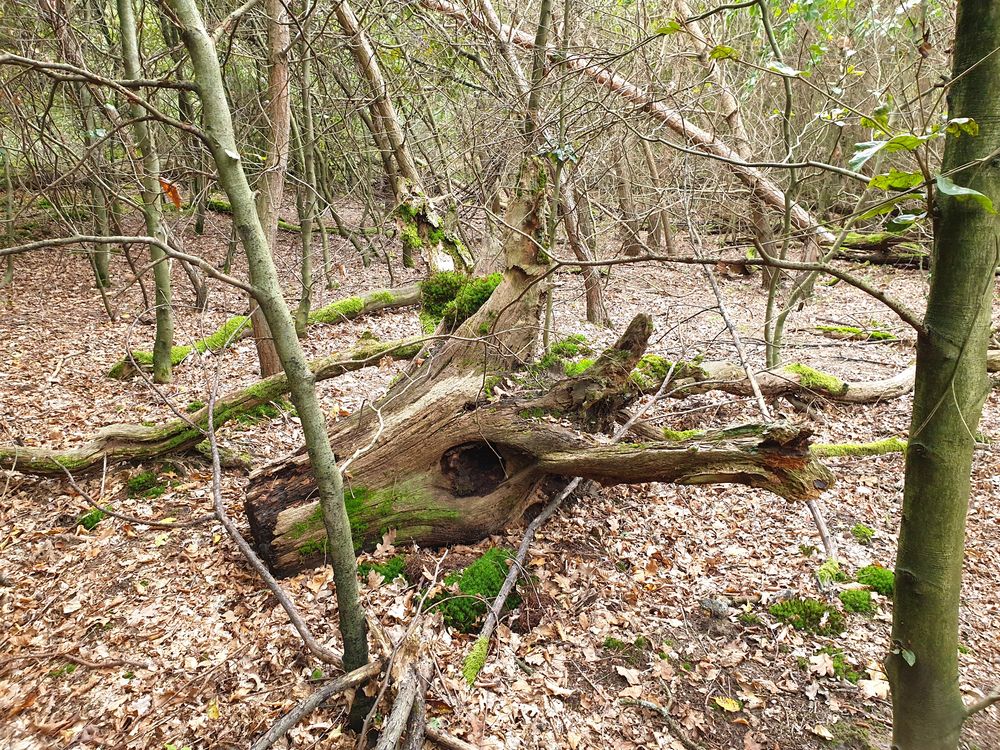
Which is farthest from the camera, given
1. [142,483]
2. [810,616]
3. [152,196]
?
[152,196]

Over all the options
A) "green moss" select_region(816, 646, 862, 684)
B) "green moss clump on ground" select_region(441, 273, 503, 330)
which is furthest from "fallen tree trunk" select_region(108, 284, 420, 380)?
"green moss" select_region(816, 646, 862, 684)

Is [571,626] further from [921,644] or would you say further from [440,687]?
[921,644]

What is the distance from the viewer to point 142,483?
5156 millimetres

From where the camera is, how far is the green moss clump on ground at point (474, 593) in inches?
161

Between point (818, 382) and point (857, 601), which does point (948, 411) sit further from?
point (818, 382)

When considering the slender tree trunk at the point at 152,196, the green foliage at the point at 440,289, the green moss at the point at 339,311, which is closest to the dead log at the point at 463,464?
the green foliage at the point at 440,289

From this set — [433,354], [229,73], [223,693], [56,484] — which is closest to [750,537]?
[433,354]

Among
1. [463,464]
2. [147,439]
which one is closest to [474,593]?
[463,464]

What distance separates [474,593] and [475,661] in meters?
0.54

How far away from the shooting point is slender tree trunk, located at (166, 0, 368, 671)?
2334 millimetres

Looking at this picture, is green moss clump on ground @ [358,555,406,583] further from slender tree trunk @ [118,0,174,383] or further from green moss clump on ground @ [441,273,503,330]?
slender tree trunk @ [118,0,174,383]

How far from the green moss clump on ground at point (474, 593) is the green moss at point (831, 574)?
2.44m

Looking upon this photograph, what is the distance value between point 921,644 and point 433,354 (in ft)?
13.1

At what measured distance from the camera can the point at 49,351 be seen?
25.9ft
